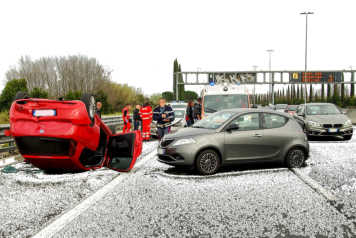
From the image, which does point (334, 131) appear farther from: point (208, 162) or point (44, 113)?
point (44, 113)

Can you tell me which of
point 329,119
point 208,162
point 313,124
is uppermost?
point 329,119

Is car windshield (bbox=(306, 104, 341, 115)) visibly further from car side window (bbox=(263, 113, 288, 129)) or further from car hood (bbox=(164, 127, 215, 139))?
car hood (bbox=(164, 127, 215, 139))

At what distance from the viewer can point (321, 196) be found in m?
6.06

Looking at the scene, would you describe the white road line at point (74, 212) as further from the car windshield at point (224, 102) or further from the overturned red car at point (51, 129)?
Result: the car windshield at point (224, 102)

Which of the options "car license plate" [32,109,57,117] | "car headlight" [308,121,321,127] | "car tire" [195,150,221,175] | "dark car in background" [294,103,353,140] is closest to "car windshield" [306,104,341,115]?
"dark car in background" [294,103,353,140]

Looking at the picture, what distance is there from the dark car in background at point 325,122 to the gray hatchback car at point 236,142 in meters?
6.75

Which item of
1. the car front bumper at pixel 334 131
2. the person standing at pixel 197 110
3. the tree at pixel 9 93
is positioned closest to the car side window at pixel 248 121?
the person standing at pixel 197 110

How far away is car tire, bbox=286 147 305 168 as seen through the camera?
890cm

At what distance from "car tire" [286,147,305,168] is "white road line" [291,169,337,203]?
0.46 meters

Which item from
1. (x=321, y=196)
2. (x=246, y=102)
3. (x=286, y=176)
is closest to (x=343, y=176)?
(x=286, y=176)

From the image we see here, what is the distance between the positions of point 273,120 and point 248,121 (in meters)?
0.68

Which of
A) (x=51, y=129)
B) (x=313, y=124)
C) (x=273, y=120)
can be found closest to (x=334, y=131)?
(x=313, y=124)

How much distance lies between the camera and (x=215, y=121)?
9.03 meters

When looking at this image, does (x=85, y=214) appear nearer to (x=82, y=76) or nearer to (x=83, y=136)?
(x=83, y=136)
